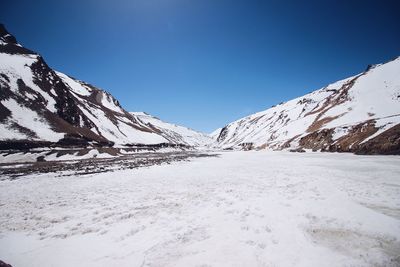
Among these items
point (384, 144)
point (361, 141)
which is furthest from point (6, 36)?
point (384, 144)

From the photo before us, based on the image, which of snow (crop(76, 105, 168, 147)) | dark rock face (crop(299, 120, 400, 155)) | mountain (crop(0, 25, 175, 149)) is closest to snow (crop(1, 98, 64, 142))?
mountain (crop(0, 25, 175, 149))

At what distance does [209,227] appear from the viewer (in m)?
8.52

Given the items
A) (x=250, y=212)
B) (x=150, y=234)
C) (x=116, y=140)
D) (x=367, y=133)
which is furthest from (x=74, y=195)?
(x=116, y=140)

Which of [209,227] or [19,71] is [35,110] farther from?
[209,227]

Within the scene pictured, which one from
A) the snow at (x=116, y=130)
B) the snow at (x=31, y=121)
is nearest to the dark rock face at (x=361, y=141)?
the snow at (x=31, y=121)

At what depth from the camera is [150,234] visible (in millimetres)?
8047

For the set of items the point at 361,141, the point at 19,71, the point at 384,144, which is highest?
the point at 19,71

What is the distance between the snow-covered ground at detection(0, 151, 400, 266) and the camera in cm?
638

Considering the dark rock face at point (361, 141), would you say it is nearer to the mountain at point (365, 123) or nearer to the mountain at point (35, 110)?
the mountain at point (365, 123)

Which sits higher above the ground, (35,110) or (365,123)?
(35,110)

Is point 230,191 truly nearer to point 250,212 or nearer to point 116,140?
point 250,212

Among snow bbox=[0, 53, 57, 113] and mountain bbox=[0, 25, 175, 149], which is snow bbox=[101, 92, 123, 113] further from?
snow bbox=[0, 53, 57, 113]

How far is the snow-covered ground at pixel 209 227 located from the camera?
6379 millimetres

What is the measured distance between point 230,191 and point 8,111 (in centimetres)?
5596
